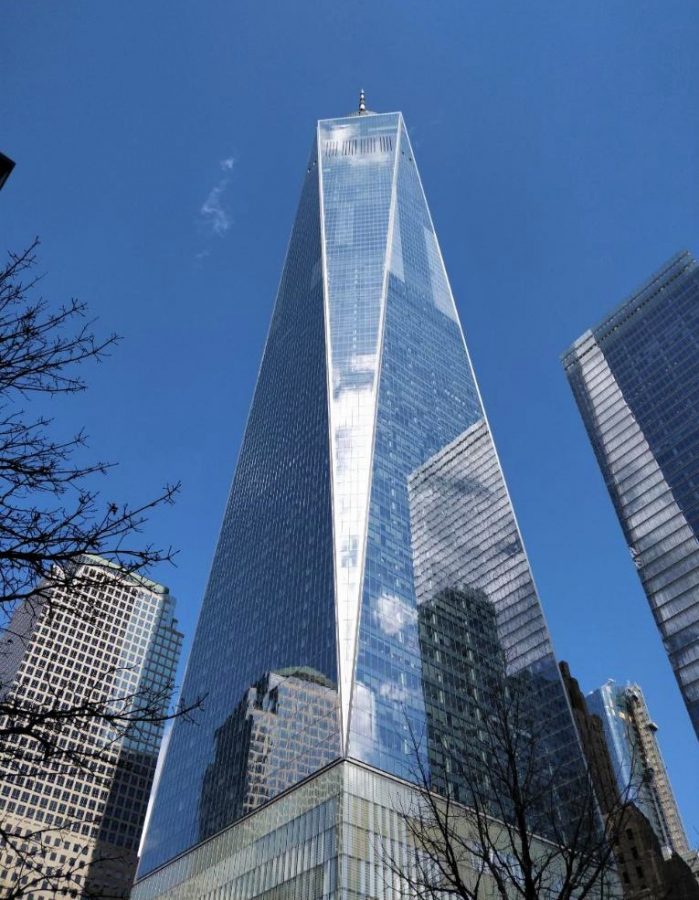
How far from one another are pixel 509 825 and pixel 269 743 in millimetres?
55212

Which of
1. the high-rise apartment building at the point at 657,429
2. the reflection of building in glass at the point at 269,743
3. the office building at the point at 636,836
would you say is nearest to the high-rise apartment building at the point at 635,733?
the office building at the point at 636,836

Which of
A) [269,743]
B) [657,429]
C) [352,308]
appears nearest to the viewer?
[269,743]

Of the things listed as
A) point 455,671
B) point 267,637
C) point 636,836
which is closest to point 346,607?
point 267,637

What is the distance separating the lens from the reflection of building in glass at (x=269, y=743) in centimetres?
6212

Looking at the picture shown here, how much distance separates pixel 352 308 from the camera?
116812mm

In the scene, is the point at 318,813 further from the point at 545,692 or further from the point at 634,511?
the point at 634,511

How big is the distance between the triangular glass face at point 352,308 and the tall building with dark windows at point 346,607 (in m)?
0.35

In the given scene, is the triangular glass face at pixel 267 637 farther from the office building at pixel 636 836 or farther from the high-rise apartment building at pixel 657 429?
the high-rise apartment building at pixel 657 429

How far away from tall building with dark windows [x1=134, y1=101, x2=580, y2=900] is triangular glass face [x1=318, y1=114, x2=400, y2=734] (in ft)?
1.16

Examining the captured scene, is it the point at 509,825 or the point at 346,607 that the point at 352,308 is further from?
the point at 509,825

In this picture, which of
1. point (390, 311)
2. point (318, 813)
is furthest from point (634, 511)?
point (318, 813)

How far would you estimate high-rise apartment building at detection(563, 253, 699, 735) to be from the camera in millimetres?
100688

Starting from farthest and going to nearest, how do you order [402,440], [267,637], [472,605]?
[402,440]
[472,605]
[267,637]

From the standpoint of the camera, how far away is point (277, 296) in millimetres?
156250
